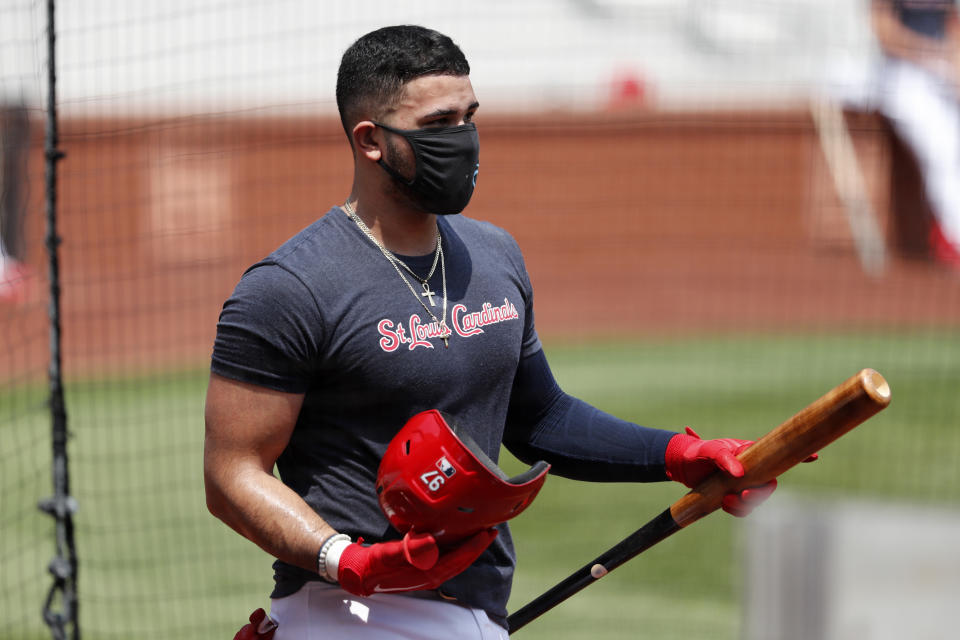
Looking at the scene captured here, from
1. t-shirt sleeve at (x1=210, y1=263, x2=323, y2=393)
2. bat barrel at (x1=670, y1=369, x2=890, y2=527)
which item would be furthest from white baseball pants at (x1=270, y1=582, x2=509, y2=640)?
bat barrel at (x1=670, y1=369, x2=890, y2=527)

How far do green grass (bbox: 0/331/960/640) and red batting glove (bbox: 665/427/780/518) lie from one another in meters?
1.33

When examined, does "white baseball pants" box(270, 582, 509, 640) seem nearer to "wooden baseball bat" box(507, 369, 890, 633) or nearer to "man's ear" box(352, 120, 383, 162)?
"wooden baseball bat" box(507, 369, 890, 633)

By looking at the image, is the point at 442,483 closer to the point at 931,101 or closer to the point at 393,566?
the point at 393,566

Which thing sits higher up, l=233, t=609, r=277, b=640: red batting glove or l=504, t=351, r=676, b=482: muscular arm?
l=504, t=351, r=676, b=482: muscular arm

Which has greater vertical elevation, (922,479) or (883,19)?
(883,19)

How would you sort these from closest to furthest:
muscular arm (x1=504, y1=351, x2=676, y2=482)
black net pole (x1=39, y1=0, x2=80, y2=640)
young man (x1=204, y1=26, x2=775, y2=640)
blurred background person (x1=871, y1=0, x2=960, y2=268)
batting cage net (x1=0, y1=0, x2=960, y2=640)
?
young man (x1=204, y1=26, x2=775, y2=640) → muscular arm (x1=504, y1=351, x2=676, y2=482) → black net pole (x1=39, y1=0, x2=80, y2=640) → batting cage net (x1=0, y1=0, x2=960, y2=640) → blurred background person (x1=871, y1=0, x2=960, y2=268)

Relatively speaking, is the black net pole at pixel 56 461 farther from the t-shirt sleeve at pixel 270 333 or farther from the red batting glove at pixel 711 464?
the red batting glove at pixel 711 464

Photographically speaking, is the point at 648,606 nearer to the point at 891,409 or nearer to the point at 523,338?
the point at 523,338

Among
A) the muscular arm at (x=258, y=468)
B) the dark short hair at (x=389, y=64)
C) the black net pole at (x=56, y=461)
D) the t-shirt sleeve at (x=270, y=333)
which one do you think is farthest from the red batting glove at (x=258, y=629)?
the black net pole at (x=56, y=461)

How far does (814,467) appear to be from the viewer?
8.73 metres

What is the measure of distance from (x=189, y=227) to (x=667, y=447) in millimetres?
16505

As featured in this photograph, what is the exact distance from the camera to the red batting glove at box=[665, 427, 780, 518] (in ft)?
8.63

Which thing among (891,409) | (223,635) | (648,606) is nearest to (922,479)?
(891,409)

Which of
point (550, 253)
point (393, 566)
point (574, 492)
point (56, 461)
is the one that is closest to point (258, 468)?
point (393, 566)
